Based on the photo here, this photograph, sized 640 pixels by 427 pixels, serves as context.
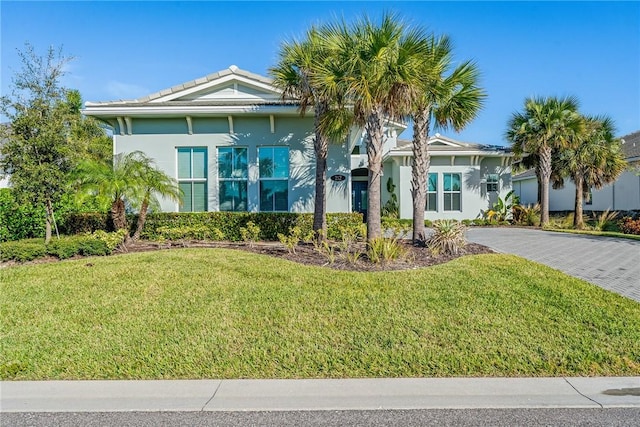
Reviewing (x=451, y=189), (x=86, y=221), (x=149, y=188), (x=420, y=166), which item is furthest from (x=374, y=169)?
(x=451, y=189)

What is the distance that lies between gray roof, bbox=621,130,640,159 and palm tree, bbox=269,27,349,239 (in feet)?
64.5

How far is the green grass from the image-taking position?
477 cm

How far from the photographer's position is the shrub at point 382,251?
8.66 m

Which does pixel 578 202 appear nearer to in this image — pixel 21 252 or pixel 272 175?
pixel 272 175

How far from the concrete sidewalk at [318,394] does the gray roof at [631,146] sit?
900 inches

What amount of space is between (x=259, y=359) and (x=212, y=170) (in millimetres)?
9894

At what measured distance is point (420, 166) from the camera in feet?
37.6

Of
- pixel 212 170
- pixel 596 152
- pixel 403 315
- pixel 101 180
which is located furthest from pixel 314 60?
pixel 596 152

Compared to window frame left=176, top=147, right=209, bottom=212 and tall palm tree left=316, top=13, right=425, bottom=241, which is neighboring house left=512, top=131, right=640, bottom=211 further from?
window frame left=176, top=147, right=209, bottom=212

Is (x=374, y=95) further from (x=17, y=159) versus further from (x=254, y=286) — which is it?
(x=17, y=159)

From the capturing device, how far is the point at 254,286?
23.2 ft

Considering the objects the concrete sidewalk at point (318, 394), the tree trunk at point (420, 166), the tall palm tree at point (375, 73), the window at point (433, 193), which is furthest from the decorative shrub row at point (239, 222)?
the window at point (433, 193)

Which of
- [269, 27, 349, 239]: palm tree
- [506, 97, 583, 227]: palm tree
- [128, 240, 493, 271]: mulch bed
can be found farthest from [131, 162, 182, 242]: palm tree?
[506, 97, 583, 227]: palm tree

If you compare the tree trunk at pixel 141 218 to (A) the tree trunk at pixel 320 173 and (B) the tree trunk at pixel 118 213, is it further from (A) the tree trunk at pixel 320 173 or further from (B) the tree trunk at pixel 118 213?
(A) the tree trunk at pixel 320 173
